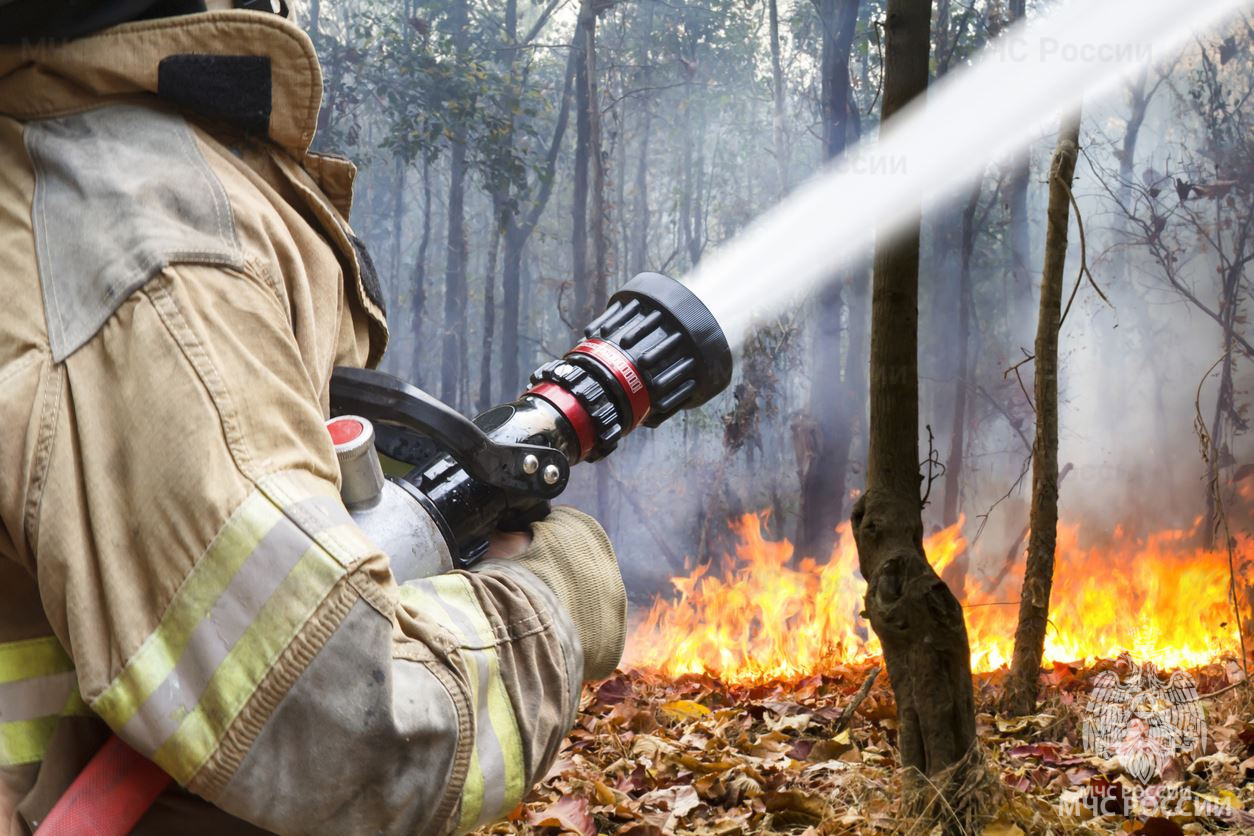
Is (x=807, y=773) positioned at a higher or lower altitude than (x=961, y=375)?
lower

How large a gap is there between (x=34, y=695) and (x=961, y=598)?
309 inches

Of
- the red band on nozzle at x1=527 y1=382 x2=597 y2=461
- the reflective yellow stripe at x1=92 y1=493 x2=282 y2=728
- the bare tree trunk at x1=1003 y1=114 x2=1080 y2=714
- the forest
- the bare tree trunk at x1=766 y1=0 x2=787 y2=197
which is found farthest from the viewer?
the bare tree trunk at x1=766 y1=0 x2=787 y2=197

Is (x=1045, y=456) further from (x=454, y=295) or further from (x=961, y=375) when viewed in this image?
(x=454, y=295)

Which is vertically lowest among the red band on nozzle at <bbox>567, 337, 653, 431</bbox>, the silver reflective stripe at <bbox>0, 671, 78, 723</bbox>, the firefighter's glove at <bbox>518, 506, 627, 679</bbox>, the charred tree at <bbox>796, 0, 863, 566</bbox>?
the silver reflective stripe at <bbox>0, 671, 78, 723</bbox>

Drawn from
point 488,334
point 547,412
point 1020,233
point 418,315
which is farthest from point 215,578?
point 418,315

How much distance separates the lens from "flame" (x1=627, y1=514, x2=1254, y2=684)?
6629mm

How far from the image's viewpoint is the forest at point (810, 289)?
805 centimetres

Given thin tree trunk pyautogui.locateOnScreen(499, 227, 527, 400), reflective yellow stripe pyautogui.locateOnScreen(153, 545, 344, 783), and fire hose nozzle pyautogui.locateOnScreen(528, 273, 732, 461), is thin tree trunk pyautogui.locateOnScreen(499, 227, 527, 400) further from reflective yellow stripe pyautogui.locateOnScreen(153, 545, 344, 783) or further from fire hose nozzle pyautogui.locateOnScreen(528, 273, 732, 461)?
reflective yellow stripe pyautogui.locateOnScreen(153, 545, 344, 783)

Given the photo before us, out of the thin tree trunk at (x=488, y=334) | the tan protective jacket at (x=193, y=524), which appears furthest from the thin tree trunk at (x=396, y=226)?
the tan protective jacket at (x=193, y=524)

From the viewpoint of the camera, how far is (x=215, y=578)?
31.8 inches

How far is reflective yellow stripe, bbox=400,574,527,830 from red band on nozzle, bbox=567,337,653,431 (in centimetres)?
62

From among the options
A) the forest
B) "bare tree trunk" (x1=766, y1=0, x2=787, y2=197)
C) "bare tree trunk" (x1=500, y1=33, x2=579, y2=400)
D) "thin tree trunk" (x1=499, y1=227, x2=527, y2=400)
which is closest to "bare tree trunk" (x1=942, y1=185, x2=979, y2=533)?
the forest

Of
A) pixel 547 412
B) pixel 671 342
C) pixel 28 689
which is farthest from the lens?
pixel 671 342

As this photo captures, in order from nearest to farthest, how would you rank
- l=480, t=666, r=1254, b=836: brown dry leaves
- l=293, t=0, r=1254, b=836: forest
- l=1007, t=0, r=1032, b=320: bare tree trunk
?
l=480, t=666, r=1254, b=836: brown dry leaves → l=293, t=0, r=1254, b=836: forest → l=1007, t=0, r=1032, b=320: bare tree trunk
